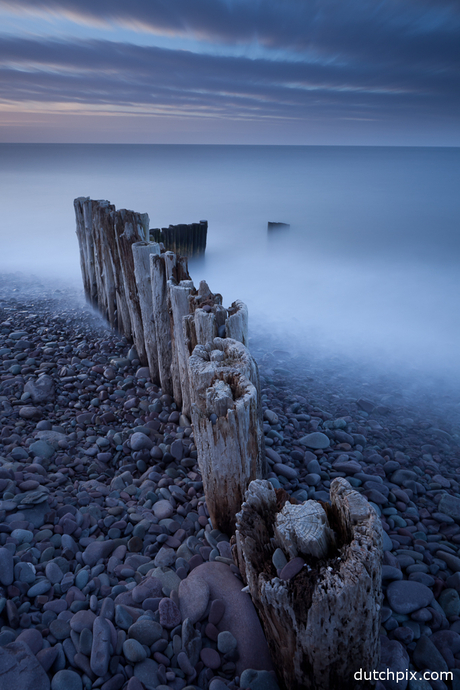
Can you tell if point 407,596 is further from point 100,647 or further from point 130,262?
point 130,262

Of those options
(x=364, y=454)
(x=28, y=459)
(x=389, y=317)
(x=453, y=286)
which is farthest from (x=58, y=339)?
(x=453, y=286)

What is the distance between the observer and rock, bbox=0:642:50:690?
4.71ft

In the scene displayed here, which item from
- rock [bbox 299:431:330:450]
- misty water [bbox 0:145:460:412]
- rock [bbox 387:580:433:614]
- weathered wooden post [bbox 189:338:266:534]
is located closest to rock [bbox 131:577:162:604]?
weathered wooden post [bbox 189:338:266:534]

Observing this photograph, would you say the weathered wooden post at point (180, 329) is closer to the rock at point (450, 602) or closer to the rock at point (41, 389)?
the rock at point (41, 389)

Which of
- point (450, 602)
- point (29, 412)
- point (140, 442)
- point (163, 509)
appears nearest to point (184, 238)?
point (29, 412)

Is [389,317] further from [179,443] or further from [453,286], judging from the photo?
[179,443]

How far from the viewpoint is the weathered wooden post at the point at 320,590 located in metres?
1.38

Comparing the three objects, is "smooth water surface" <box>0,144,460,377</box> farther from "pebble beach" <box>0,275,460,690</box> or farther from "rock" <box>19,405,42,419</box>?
"rock" <box>19,405,42,419</box>

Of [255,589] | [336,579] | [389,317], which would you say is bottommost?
[389,317]

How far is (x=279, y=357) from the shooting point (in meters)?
5.25

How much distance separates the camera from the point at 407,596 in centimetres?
200

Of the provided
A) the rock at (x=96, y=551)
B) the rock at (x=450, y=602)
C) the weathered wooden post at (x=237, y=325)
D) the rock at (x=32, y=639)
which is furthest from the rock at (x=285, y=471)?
the rock at (x=32, y=639)

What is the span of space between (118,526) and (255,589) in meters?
Result: 1.00

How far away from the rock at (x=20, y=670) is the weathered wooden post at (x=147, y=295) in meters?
2.62
